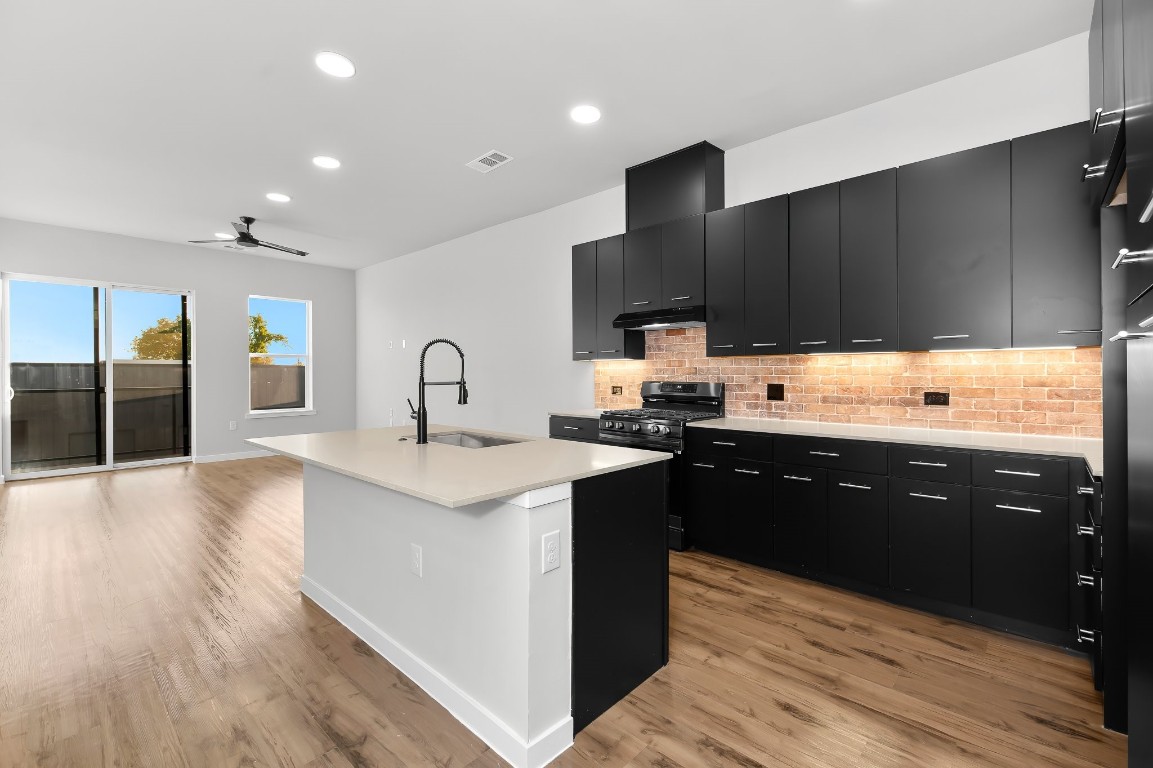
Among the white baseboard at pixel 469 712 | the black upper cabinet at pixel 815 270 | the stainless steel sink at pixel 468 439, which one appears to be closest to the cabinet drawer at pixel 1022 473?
the black upper cabinet at pixel 815 270

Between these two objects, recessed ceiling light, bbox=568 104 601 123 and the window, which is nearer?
recessed ceiling light, bbox=568 104 601 123

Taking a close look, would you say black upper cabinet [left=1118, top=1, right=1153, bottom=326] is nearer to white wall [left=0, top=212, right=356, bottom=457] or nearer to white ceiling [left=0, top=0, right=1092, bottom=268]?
white ceiling [left=0, top=0, right=1092, bottom=268]

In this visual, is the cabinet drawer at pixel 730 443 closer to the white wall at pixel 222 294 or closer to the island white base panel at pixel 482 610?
the island white base panel at pixel 482 610

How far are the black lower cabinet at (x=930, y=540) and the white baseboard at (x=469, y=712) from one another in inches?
76.6

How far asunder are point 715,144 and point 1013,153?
182 centimetres

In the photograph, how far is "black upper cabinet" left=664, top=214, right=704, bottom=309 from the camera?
12.5 feet

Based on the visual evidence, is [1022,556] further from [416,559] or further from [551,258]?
[551,258]

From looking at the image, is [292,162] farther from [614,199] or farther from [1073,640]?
[1073,640]

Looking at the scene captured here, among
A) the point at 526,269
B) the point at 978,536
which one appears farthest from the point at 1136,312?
the point at 526,269

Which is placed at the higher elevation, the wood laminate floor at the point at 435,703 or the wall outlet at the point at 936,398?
the wall outlet at the point at 936,398

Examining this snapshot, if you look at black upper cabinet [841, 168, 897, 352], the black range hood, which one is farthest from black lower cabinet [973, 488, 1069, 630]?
the black range hood

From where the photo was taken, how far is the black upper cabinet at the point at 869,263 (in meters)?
2.97

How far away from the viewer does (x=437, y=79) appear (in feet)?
9.89

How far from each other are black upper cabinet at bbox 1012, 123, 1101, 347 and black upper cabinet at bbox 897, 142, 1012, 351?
50mm
